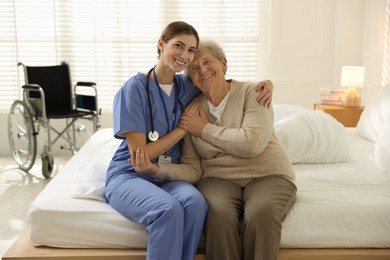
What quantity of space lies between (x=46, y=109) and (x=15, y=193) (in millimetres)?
968

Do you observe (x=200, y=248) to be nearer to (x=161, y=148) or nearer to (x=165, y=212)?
(x=165, y=212)

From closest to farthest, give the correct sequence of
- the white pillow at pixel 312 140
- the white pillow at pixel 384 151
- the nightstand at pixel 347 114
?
the white pillow at pixel 384 151, the white pillow at pixel 312 140, the nightstand at pixel 347 114

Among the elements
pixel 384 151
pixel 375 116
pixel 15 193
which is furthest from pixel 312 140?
pixel 15 193

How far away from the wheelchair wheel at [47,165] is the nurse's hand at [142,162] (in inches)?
92.4

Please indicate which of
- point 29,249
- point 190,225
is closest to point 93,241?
point 29,249

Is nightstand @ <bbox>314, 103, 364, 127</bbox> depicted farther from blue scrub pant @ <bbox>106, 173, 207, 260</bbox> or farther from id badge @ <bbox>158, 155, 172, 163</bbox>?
blue scrub pant @ <bbox>106, 173, 207, 260</bbox>

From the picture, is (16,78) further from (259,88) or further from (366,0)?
(259,88)

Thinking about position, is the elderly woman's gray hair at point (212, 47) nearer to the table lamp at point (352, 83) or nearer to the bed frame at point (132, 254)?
the bed frame at point (132, 254)

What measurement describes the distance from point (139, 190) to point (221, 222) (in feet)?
1.07

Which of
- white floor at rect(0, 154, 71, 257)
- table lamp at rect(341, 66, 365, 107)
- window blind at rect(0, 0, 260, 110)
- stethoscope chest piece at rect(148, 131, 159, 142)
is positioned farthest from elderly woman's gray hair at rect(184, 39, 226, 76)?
window blind at rect(0, 0, 260, 110)

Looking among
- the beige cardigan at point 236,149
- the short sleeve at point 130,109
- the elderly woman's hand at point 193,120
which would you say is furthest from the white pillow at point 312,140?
the short sleeve at point 130,109

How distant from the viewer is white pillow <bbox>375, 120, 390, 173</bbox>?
275cm

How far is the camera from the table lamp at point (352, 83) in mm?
4496

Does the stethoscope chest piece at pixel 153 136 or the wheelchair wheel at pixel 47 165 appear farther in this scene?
the wheelchair wheel at pixel 47 165
